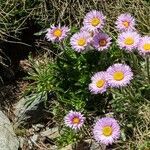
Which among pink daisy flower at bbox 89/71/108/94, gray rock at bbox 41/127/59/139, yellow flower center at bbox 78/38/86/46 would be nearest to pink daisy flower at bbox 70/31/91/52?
yellow flower center at bbox 78/38/86/46

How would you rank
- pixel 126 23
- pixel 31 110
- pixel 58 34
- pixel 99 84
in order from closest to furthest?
pixel 99 84, pixel 126 23, pixel 58 34, pixel 31 110

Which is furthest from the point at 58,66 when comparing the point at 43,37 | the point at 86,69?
the point at 43,37

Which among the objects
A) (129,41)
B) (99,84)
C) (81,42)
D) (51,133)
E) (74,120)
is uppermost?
(129,41)

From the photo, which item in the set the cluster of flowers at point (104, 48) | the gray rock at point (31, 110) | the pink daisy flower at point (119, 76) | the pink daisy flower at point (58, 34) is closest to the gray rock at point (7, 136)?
the gray rock at point (31, 110)

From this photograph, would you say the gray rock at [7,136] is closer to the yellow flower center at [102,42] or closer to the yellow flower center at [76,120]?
the yellow flower center at [76,120]

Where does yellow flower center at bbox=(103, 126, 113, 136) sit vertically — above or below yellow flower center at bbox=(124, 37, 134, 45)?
below

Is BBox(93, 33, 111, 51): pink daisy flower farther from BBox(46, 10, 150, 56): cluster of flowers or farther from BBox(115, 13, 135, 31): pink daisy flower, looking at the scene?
BBox(115, 13, 135, 31): pink daisy flower

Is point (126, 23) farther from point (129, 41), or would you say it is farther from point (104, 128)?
point (104, 128)

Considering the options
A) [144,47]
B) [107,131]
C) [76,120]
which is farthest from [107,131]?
[144,47]
